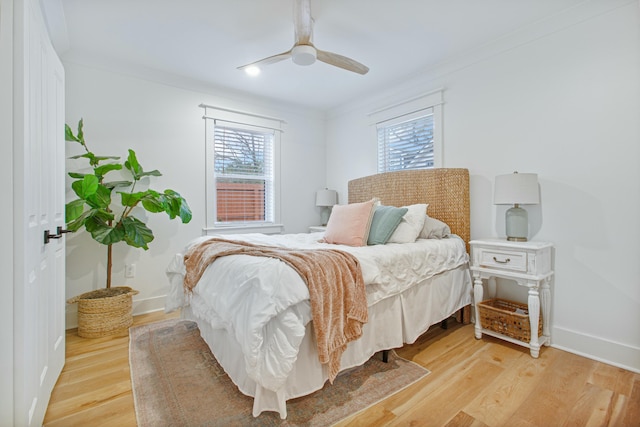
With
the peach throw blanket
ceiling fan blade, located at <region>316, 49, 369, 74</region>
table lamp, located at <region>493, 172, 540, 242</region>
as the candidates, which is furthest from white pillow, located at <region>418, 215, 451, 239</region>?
ceiling fan blade, located at <region>316, 49, 369, 74</region>

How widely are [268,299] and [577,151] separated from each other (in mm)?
2479

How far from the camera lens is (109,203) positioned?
2648 millimetres

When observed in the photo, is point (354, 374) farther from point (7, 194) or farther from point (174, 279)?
point (7, 194)

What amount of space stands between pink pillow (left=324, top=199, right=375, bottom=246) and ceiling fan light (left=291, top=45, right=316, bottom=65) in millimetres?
1242

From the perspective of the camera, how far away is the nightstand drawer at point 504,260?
2172mm

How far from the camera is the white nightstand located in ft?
6.95

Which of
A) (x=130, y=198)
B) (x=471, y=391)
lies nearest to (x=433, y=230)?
(x=471, y=391)

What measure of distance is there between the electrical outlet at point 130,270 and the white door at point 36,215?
1030 mm

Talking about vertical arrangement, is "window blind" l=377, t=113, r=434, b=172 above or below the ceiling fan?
below

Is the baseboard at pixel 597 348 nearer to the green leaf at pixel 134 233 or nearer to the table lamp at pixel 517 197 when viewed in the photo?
the table lamp at pixel 517 197

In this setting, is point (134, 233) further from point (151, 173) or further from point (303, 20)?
point (303, 20)

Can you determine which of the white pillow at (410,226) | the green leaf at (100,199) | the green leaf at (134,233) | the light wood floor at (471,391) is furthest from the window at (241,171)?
the white pillow at (410,226)

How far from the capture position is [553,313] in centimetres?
234

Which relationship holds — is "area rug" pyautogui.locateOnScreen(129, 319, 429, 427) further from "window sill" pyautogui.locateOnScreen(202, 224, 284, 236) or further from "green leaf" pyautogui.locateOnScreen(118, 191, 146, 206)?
"window sill" pyautogui.locateOnScreen(202, 224, 284, 236)
